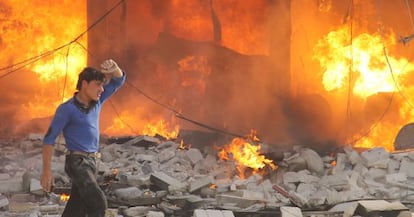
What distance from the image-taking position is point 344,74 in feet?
51.9

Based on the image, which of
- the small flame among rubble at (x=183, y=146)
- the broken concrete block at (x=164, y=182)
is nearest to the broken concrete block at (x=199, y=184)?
the broken concrete block at (x=164, y=182)

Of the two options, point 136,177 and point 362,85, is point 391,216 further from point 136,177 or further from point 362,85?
point 362,85

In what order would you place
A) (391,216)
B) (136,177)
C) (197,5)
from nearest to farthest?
(391,216), (136,177), (197,5)

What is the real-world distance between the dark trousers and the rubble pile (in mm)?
2114

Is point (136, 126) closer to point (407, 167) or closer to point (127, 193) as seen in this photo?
point (127, 193)

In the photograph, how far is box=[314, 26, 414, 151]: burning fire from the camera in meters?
15.2

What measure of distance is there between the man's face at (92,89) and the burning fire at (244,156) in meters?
5.88

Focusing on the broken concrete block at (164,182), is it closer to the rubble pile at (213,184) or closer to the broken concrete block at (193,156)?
the rubble pile at (213,184)

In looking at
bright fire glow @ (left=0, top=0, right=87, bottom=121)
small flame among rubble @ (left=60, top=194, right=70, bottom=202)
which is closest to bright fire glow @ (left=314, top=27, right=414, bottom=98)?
bright fire glow @ (left=0, top=0, right=87, bottom=121)

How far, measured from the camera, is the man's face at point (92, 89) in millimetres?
5930

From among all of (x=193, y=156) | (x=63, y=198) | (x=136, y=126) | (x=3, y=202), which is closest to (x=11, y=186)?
(x=3, y=202)

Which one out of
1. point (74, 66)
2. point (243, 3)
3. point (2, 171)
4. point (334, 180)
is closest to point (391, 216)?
point (334, 180)

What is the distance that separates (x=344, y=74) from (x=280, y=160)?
206 inches

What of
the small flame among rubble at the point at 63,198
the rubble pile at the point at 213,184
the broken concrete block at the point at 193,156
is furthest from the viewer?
the broken concrete block at the point at 193,156
